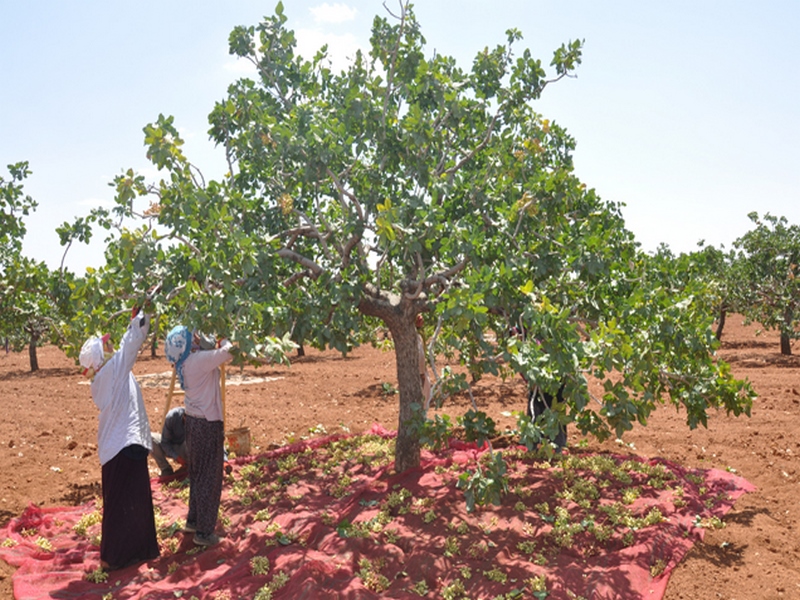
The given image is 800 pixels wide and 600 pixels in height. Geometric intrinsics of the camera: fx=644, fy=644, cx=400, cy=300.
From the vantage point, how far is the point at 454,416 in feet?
37.8

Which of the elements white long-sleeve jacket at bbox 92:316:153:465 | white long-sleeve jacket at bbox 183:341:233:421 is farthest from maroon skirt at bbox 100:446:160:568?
white long-sleeve jacket at bbox 183:341:233:421

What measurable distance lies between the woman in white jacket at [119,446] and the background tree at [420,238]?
2.37ft

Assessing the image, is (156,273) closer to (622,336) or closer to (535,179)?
(535,179)

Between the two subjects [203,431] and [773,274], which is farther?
[773,274]

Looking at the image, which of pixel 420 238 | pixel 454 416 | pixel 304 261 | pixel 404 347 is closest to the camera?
pixel 420 238

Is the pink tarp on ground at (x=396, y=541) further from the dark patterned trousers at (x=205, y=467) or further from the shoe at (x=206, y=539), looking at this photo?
the dark patterned trousers at (x=205, y=467)

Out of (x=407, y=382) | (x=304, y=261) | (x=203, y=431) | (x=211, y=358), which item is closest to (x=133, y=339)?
(x=211, y=358)

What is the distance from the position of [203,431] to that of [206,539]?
1.00m

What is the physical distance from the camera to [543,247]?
5.23m

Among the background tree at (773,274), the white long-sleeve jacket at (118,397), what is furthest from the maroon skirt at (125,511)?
the background tree at (773,274)

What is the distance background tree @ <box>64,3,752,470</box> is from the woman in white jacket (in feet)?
2.37

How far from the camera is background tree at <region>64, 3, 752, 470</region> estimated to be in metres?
4.55

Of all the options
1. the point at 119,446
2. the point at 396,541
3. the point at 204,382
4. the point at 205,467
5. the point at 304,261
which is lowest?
the point at 396,541

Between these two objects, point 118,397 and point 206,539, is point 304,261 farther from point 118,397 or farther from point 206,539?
point 206,539
